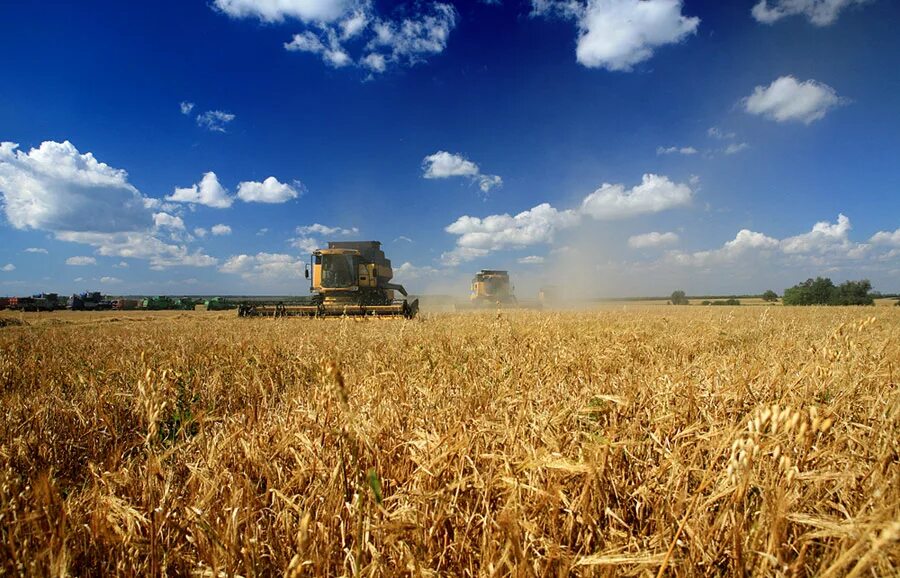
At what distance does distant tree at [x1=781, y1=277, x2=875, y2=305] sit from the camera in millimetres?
42688

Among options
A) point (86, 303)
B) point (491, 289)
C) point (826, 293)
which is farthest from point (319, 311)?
point (826, 293)

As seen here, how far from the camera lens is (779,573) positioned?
107 centimetres

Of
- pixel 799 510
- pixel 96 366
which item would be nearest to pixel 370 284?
pixel 96 366

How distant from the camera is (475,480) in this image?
162 centimetres

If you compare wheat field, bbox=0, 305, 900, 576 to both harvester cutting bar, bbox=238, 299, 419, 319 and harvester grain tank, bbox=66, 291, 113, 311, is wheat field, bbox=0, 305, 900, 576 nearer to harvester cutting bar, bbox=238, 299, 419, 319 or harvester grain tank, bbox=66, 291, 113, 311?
harvester cutting bar, bbox=238, 299, 419, 319

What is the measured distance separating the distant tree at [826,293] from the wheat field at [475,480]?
52.2 meters

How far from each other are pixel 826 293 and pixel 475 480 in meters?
58.1

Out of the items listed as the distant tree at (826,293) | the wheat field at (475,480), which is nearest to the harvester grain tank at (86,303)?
the wheat field at (475,480)

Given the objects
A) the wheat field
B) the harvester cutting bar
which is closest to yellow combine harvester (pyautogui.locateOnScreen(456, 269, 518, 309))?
the harvester cutting bar

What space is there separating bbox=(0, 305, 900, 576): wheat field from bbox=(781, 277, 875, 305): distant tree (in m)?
52.2

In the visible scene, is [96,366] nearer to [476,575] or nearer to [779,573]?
[476,575]

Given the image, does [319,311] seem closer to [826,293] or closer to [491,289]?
[491,289]

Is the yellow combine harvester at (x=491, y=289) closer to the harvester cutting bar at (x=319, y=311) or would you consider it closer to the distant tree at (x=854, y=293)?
the harvester cutting bar at (x=319, y=311)

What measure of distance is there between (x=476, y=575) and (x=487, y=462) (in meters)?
0.50
